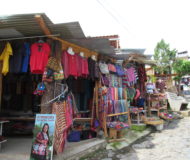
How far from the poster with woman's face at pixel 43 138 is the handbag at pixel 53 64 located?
109 cm

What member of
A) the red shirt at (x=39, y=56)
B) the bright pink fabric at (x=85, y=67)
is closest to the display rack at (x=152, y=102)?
the bright pink fabric at (x=85, y=67)

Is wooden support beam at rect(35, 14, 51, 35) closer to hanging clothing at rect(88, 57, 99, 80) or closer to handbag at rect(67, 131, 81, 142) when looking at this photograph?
hanging clothing at rect(88, 57, 99, 80)

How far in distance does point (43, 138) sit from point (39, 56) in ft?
5.95

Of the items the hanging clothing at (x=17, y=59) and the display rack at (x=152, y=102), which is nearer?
the hanging clothing at (x=17, y=59)

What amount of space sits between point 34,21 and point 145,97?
23.7 feet

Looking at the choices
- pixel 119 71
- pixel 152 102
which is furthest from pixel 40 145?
pixel 152 102

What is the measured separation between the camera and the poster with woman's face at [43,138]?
3727 mm

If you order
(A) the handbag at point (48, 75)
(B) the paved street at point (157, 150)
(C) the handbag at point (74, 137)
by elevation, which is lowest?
(B) the paved street at point (157, 150)

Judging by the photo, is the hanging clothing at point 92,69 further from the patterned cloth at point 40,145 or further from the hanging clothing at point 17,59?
the patterned cloth at point 40,145

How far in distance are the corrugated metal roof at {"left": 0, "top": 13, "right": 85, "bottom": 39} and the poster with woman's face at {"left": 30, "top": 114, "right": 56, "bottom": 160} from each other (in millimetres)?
1878

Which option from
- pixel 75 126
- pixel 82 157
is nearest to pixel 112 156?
pixel 82 157

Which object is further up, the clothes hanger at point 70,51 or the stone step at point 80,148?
the clothes hanger at point 70,51

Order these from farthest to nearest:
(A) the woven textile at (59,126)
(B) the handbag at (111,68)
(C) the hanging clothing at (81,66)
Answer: (B) the handbag at (111,68) → (C) the hanging clothing at (81,66) → (A) the woven textile at (59,126)

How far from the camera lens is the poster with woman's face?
373 centimetres
